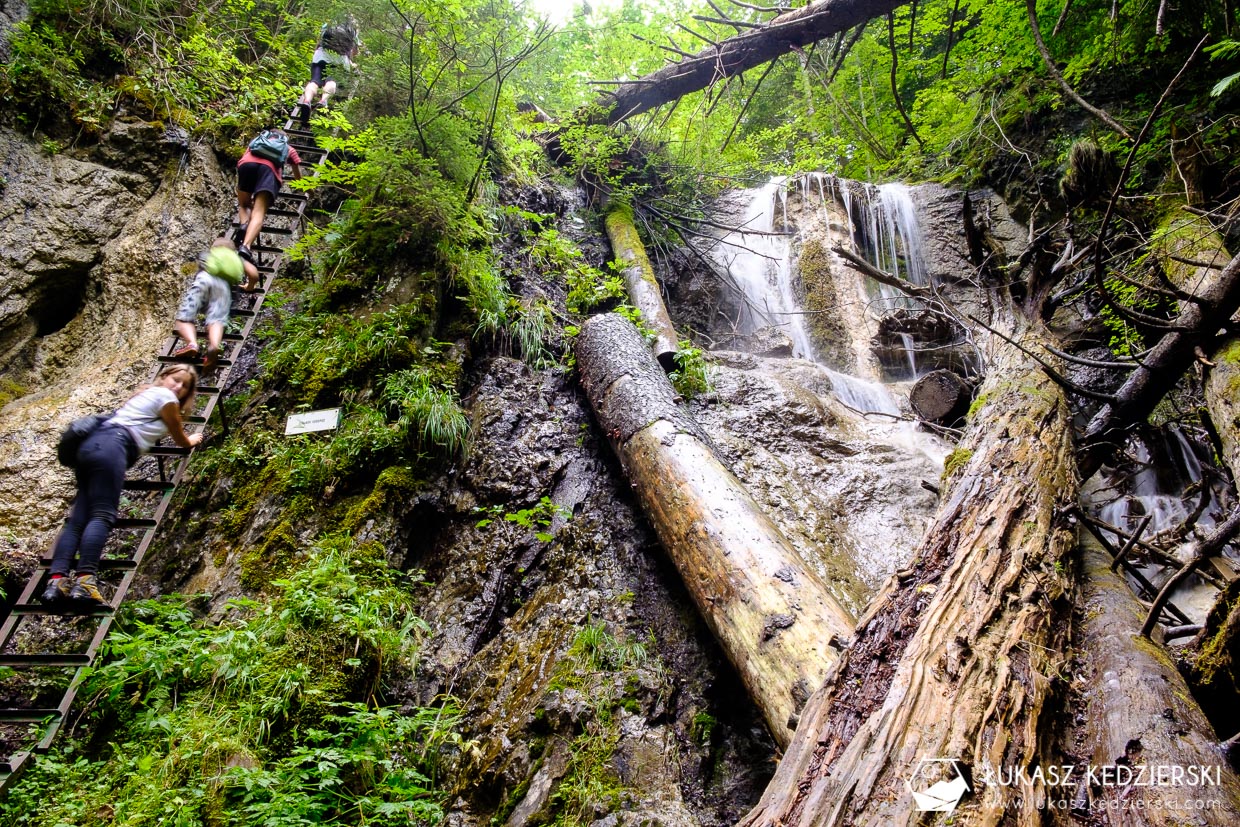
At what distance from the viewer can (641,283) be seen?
265 inches

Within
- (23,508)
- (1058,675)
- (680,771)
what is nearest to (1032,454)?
(1058,675)

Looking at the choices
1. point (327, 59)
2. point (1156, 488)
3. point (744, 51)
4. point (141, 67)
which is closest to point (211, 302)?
point (141, 67)

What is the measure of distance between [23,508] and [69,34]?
5562mm

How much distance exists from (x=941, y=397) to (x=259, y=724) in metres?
5.87

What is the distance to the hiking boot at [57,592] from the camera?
9.63 feet

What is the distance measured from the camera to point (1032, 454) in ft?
10.4

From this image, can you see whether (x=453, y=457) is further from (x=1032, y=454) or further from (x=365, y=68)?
(x=365, y=68)

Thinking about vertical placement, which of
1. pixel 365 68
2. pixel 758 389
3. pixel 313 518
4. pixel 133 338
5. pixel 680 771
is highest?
pixel 365 68

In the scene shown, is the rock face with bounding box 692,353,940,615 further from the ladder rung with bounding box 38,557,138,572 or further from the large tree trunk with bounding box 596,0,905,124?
the ladder rung with bounding box 38,557,138,572

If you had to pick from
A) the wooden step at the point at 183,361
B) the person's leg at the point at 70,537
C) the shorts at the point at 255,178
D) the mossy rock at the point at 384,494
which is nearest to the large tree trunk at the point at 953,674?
the mossy rock at the point at 384,494

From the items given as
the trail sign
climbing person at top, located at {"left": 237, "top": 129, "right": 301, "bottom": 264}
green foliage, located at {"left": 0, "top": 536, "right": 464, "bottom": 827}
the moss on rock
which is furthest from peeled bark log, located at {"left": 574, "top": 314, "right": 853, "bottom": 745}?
the moss on rock

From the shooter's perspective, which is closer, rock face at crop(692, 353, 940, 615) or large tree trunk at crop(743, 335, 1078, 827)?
large tree trunk at crop(743, 335, 1078, 827)

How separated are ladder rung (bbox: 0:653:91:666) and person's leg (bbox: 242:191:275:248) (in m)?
3.94

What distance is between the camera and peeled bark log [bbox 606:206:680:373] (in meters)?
5.70
